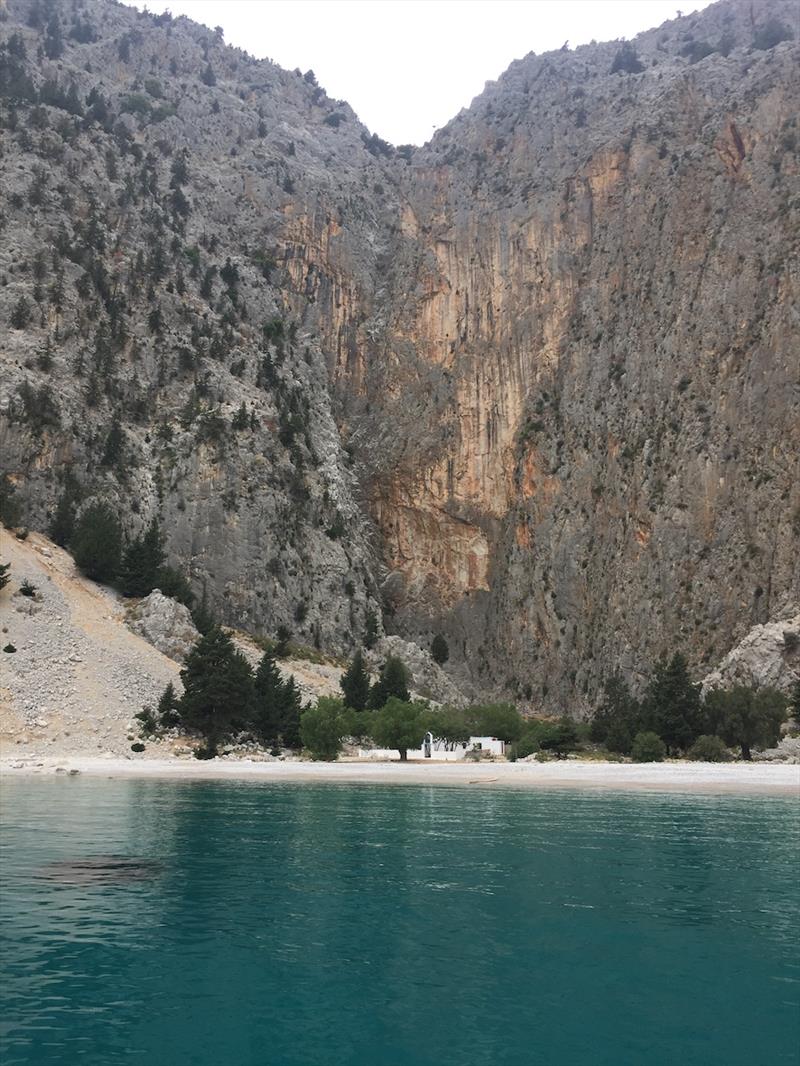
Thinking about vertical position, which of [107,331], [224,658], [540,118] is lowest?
[224,658]

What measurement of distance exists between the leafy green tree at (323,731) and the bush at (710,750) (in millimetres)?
24904

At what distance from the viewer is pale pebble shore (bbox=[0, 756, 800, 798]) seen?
47375mm

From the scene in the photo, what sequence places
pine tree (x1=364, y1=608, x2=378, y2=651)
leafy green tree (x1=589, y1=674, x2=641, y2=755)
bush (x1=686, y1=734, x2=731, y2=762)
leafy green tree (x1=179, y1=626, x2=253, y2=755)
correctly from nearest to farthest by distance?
1. leafy green tree (x1=179, y1=626, x2=253, y2=755)
2. bush (x1=686, y1=734, x2=731, y2=762)
3. leafy green tree (x1=589, y1=674, x2=641, y2=755)
4. pine tree (x1=364, y1=608, x2=378, y2=651)

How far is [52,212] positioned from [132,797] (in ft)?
306

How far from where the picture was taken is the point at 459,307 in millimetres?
126625

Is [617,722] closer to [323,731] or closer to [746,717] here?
[746,717]

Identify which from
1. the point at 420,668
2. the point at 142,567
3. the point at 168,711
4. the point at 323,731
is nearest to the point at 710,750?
the point at 323,731

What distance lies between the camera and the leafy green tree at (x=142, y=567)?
8250 cm

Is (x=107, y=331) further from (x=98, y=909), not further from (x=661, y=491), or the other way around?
(x=98, y=909)

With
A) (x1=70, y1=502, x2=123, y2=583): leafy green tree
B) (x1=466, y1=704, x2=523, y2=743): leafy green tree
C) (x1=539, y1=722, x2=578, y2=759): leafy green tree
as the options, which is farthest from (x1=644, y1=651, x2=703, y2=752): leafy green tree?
(x1=70, y1=502, x2=123, y2=583): leafy green tree

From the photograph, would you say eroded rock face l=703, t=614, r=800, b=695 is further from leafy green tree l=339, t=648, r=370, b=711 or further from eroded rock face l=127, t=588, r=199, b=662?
eroded rock face l=127, t=588, r=199, b=662

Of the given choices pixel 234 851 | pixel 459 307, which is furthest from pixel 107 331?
pixel 234 851

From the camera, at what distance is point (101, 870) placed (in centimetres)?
2144

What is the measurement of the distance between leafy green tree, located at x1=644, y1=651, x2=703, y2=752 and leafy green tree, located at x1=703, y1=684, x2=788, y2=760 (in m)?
1.10
